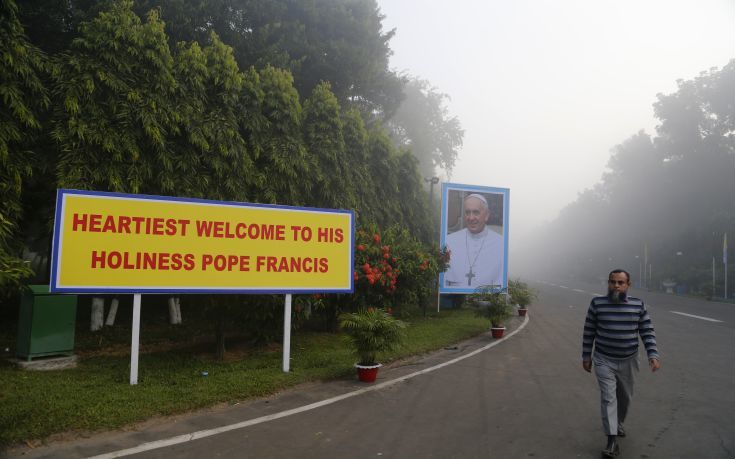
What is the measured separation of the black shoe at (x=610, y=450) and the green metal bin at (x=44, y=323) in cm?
862

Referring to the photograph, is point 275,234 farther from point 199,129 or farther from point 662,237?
point 662,237

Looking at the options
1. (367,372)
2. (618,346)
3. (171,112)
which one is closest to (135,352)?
(367,372)

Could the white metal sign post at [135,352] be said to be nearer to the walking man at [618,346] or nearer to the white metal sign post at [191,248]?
the white metal sign post at [191,248]

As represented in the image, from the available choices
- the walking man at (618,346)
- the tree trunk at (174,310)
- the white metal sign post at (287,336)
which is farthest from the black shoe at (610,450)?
the tree trunk at (174,310)

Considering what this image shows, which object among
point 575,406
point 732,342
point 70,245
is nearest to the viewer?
point 575,406

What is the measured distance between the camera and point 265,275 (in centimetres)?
895

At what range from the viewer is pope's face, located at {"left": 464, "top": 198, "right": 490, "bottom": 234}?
69.3ft

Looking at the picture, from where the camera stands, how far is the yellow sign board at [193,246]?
754 cm

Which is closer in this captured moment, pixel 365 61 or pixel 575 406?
pixel 575 406

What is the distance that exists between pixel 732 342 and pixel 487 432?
11.3m

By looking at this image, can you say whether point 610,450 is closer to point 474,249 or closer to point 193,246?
point 193,246

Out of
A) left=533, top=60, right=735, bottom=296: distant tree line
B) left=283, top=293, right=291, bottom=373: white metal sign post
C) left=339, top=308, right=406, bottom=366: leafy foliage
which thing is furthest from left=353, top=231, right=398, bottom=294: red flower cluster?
left=533, top=60, right=735, bottom=296: distant tree line

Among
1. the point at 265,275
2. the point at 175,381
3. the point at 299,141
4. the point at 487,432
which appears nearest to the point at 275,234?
the point at 265,275

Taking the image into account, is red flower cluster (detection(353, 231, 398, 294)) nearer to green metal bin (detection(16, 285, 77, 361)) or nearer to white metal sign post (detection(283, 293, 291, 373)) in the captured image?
white metal sign post (detection(283, 293, 291, 373))
